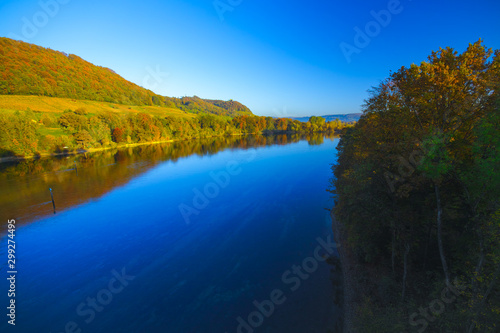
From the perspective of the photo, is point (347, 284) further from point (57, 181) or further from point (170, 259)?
point (57, 181)

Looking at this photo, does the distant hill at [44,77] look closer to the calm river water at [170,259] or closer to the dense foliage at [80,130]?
the dense foliage at [80,130]

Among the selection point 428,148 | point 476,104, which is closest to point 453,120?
point 476,104

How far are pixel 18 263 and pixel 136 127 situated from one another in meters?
99.9

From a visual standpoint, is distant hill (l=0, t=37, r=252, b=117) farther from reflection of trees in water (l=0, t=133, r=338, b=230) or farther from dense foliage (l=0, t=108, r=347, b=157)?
reflection of trees in water (l=0, t=133, r=338, b=230)

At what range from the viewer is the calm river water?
13359 millimetres

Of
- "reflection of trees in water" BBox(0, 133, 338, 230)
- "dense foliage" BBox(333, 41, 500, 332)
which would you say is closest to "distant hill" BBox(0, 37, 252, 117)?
"reflection of trees in water" BBox(0, 133, 338, 230)

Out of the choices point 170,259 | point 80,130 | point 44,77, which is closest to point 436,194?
point 170,259

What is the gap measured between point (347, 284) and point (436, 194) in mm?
9162

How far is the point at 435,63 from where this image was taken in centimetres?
1123

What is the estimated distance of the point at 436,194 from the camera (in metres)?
10.4

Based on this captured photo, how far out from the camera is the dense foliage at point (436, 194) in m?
8.11

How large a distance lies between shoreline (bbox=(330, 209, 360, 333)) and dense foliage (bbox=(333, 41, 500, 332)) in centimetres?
100

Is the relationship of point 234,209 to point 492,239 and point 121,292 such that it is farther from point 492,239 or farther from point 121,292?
point 492,239

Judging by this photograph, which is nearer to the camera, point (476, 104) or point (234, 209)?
point (476, 104)
